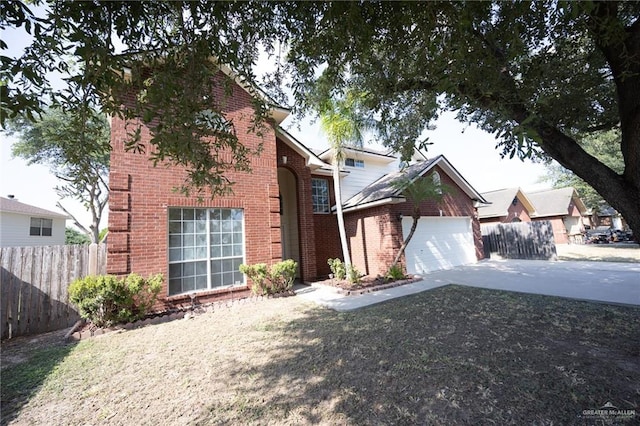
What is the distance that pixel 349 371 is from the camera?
143 inches

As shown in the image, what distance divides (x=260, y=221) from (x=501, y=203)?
22459 mm

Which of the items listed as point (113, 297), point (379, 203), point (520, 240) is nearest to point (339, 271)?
point (379, 203)

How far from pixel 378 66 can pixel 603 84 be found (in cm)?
441

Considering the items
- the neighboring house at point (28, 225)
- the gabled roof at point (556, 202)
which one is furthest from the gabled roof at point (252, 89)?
the gabled roof at point (556, 202)

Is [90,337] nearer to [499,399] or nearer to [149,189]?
[149,189]

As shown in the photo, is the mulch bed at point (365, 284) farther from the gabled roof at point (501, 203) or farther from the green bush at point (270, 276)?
the gabled roof at point (501, 203)

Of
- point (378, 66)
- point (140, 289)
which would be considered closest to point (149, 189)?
point (140, 289)

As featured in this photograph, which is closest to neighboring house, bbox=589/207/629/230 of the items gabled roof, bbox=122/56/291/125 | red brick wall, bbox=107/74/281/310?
red brick wall, bbox=107/74/281/310

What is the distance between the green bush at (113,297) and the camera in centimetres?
567

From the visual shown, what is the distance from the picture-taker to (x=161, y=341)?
515 centimetres

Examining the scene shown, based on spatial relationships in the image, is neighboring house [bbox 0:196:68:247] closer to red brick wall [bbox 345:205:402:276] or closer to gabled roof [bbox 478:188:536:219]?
red brick wall [bbox 345:205:402:276]

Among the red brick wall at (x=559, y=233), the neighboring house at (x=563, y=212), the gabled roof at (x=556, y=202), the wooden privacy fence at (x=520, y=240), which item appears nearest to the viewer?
the wooden privacy fence at (x=520, y=240)

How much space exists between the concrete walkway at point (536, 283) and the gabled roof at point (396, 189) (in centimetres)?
343

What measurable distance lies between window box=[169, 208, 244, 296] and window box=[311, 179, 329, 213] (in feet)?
15.1
